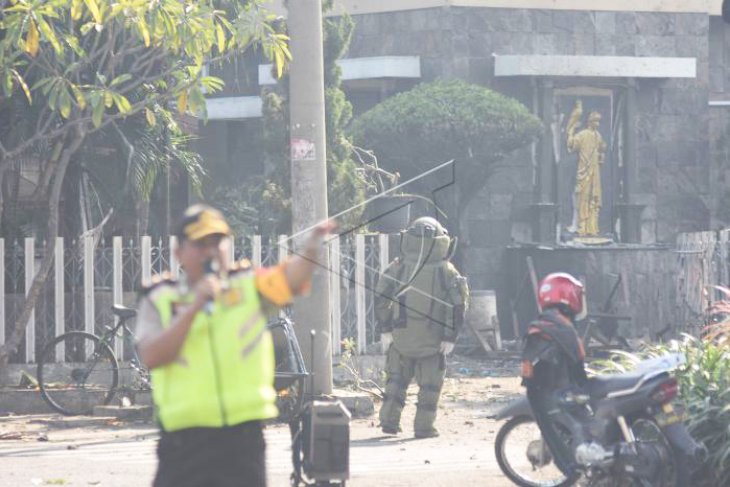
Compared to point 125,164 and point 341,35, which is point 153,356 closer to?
point 125,164

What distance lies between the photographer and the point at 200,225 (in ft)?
17.3

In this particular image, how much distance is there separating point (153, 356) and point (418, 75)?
68.1 feet

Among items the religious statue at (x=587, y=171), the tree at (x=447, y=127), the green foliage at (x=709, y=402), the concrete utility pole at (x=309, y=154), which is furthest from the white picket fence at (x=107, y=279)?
the religious statue at (x=587, y=171)

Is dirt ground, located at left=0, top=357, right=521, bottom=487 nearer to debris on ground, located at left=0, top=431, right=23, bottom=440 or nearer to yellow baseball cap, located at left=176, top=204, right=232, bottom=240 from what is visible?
debris on ground, located at left=0, top=431, right=23, bottom=440

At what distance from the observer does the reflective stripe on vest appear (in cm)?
526

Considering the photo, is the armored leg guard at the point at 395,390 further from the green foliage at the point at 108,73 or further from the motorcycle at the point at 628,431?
the motorcycle at the point at 628,431

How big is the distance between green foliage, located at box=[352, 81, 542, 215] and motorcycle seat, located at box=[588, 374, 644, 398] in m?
14.7

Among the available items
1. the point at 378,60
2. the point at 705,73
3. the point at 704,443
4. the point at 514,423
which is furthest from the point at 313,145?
Result: the point at 705,73

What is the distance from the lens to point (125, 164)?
1622 centimetres

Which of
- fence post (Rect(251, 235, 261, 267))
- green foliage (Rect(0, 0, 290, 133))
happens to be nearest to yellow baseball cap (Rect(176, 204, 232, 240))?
green foliage (Rect(0, 0, 290, 133))

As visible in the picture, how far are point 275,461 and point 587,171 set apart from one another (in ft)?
51.5

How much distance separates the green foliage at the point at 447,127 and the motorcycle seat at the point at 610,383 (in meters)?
14.7

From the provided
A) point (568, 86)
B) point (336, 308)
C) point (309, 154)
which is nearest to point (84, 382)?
point (336, 308)

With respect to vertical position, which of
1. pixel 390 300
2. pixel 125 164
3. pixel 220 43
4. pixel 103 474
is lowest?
pixel 103 474
